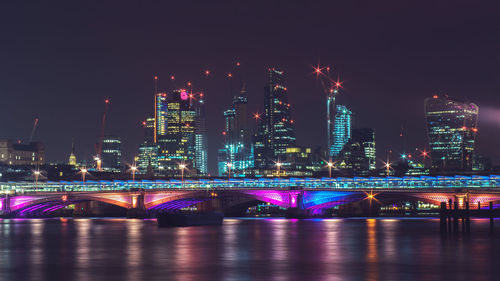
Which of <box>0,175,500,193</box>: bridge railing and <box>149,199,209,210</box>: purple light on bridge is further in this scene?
<box>149,199,209,210</box>: purple light on bridge

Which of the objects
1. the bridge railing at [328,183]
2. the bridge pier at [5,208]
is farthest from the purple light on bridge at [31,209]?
the bridge railing at [328,183]

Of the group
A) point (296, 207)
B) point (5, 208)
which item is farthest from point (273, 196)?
point (5, 208)

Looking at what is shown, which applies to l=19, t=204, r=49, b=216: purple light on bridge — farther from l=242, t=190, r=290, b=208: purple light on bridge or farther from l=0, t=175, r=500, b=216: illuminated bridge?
l=242, t=190, r=290, b=208: purple light on bridge

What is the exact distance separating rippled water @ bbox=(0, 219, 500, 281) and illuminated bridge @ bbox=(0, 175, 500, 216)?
43501 mm

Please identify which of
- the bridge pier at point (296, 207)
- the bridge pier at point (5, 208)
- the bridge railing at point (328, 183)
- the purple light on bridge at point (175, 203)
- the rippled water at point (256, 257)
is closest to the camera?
the rippled water at point (256, 257)

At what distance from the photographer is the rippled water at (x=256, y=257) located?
50062 millimetres

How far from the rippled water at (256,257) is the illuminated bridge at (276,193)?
143 feet

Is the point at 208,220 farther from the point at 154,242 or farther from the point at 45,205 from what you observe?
the point at 45,205

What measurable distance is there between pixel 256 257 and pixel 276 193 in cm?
8672

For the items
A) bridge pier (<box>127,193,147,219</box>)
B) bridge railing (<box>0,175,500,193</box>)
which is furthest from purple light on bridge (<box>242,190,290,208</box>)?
bridge pier (<box>127,193,147,219</box>)

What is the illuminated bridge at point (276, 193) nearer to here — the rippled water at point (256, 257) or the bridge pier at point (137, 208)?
the bridge pier at point (137, 208)

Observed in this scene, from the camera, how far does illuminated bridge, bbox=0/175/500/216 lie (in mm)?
134375

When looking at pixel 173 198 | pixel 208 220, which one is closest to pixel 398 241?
pixel 208 220

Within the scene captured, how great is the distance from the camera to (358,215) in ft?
561
